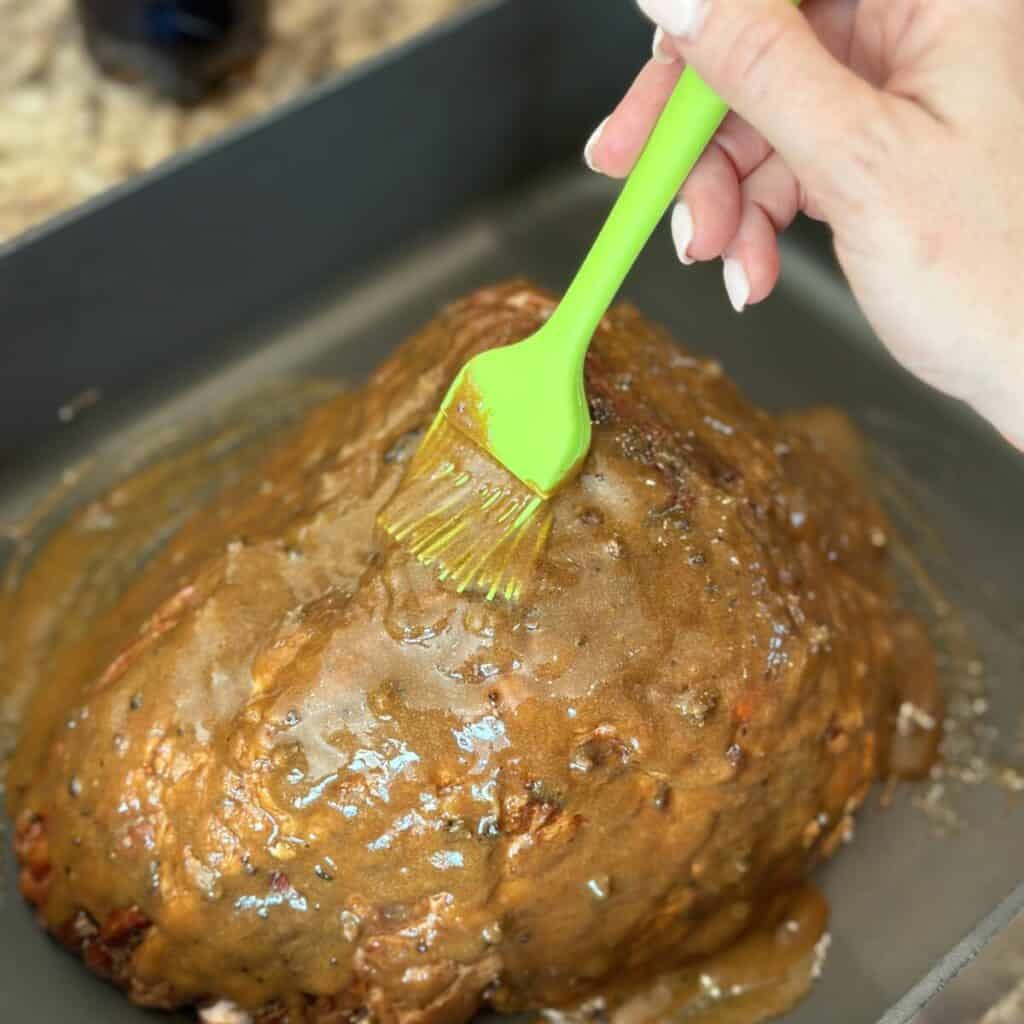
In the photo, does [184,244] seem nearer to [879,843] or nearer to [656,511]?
[656,511]

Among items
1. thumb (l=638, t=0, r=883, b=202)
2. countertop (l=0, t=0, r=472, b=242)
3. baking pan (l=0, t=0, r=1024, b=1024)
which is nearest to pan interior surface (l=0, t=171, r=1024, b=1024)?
baking pan (l=0, t=0, r=1024, b=1024)

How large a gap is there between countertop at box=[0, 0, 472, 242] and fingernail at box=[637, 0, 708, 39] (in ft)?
3.37

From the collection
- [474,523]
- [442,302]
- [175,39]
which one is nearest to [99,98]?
[175,39]

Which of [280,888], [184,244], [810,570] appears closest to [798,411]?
[810,570]

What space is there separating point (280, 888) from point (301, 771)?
13 centimetres

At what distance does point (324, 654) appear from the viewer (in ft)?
3.69

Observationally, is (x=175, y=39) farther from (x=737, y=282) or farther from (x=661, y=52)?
(x=737, y=282)

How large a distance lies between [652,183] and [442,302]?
90cm

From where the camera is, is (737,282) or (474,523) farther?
(737,282)

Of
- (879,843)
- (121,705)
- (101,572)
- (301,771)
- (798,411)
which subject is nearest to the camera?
(301,771)

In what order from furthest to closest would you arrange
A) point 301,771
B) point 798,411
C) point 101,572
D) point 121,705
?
point 798,411
point 101,572
point 121,705
point 301,771

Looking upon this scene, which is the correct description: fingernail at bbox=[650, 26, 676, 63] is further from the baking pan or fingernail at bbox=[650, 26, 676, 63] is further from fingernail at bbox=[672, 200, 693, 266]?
the baking pan

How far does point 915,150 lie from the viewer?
98 centimetres

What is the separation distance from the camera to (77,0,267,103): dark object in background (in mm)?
1752
